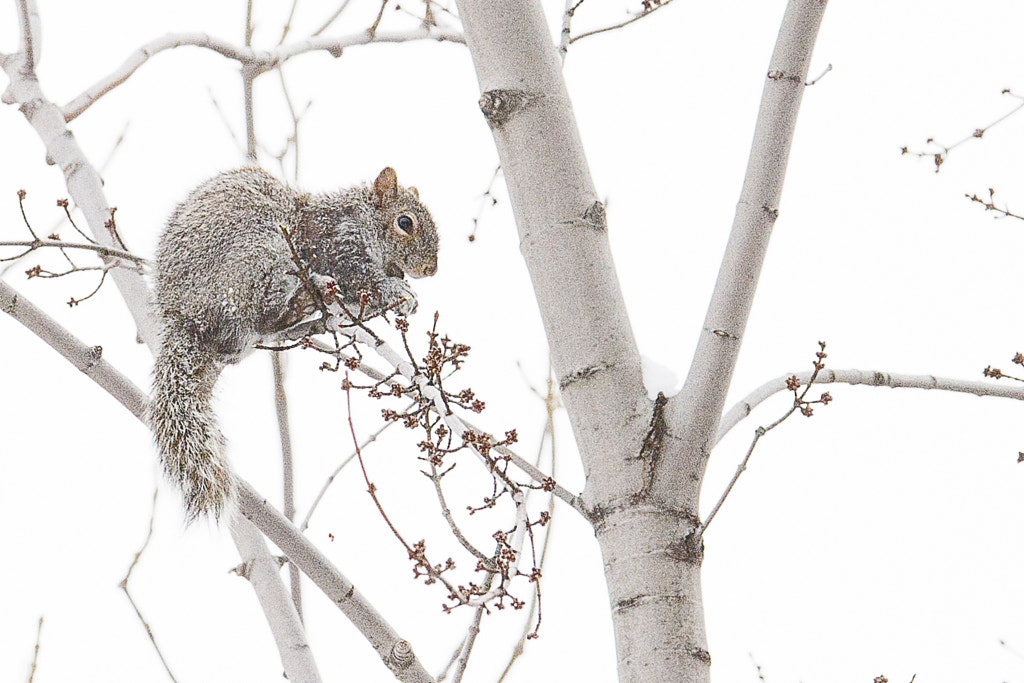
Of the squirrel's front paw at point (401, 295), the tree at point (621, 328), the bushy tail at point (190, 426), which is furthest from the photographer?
the squirrel's front paw at point (401, 295)

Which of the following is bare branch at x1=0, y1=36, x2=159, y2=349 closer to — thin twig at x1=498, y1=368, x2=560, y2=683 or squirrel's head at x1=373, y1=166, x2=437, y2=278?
squirrel's head at x1=373, y1=166, x2=437, y2=278

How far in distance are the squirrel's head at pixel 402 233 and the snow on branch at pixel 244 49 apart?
0.88 feet

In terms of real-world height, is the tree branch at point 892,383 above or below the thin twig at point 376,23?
below

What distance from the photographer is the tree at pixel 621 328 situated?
1.06m

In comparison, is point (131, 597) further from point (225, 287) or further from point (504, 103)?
point (504, 103)

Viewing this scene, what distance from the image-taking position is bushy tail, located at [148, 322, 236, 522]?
1583 millimetres

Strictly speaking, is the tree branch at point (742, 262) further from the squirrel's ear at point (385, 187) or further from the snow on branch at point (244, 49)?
the squirrel's ear at point (385, 187)

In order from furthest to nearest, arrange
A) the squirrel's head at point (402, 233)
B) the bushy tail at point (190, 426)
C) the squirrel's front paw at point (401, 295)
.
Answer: the squirrel's head at point (402, 233) → the squirrel's front paw at point (401, 295) → the bushy tail at point (190, 426)

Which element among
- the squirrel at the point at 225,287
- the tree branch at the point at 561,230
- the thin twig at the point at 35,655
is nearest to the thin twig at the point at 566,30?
the tree branch at the point at 561,230

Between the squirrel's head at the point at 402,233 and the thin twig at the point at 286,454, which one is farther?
the squirrel's head at the point at 402,233

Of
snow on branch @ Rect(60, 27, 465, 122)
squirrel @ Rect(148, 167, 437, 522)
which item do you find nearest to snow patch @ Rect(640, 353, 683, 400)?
squirrel @ Rect(148, 167, 437, 522)

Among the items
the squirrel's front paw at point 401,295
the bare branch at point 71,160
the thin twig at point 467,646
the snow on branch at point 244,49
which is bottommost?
the thin twig at point 467,646

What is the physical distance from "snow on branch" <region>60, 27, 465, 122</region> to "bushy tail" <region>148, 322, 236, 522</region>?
51cm

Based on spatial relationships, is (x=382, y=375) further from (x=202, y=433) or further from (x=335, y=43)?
(x=335, y=43)
